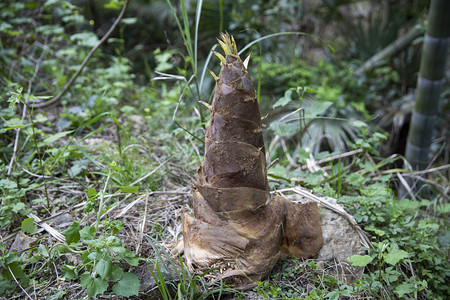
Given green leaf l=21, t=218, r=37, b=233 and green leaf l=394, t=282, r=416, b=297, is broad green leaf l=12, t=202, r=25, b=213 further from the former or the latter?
green leaf l=394, t=282, r=416, b=297

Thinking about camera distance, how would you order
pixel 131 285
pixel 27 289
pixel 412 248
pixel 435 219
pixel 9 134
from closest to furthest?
pixel 131 285, pixel 27 289, pixel 412 248, pixel 435 219, pixel 9 134

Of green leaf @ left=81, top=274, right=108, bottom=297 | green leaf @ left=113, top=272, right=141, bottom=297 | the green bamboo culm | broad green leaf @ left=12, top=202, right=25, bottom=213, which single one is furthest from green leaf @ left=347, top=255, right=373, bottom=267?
the green bamboo culm

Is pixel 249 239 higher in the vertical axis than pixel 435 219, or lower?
higher

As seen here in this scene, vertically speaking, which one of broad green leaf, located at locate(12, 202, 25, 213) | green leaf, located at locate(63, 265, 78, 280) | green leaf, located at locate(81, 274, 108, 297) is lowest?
green leaf, located at locate(63, 265, 78, 280)

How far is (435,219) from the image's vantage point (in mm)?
2174

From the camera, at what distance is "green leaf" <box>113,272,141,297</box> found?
4.23 feet

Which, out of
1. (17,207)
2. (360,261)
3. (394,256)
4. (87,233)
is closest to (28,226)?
(17,207)

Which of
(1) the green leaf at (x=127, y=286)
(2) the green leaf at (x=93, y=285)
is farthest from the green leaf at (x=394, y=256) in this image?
(2) the green leaf at (x=93, y=285)

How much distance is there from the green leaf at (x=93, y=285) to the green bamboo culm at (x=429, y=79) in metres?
2.36

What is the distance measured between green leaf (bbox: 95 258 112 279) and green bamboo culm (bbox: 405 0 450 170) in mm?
2331

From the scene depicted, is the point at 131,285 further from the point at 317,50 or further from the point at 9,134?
the point at 317,50

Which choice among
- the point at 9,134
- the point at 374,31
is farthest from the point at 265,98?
the point at 9,134

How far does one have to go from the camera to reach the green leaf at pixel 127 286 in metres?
1.29

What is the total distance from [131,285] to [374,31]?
4208 mm
